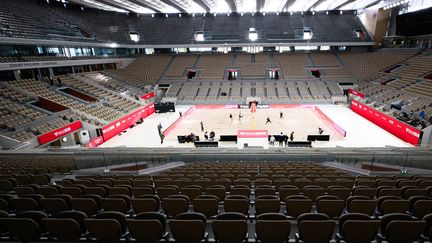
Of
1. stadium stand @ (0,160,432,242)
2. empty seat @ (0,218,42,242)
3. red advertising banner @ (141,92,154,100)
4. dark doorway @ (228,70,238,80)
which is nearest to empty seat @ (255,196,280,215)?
stadium stand @ (0,160,432,242)

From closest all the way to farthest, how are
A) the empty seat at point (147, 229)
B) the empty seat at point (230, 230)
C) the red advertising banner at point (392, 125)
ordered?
the empty seat at point (230, 230)
the empty seat at point (147, 229)
the red advertising banner at point (392, 125)

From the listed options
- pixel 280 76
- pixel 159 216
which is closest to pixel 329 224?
pixel 159 216

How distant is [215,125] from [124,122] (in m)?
9.66

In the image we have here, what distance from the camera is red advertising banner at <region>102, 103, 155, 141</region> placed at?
20.6 metres

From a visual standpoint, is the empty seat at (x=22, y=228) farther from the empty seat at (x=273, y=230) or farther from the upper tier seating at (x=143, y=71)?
the upper tier seating at (x=143, y=71)

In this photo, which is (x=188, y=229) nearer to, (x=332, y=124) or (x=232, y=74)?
(x=332, y=124)

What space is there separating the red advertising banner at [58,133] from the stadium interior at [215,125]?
0.31 feet

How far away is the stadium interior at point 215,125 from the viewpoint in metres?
3.69

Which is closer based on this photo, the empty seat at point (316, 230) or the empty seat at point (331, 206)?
the empty seat at point (316, 230)

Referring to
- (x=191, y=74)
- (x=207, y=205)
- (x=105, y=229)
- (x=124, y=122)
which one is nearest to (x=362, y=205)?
(x=207, y=205)

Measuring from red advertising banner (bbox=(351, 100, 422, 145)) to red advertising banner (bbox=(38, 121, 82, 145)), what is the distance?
27109mm

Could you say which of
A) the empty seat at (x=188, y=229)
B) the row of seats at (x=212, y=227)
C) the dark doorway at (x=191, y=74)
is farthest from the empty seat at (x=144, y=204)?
the dark doorway at (x=191, y=74)

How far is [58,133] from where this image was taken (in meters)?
17.6

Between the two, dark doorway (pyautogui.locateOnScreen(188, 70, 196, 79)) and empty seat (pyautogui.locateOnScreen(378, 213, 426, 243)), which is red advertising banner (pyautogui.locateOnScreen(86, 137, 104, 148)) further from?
dark doorway (pyautogui.locateOnScreen(188, 70, 196, 79))
